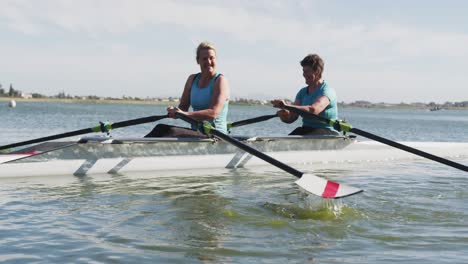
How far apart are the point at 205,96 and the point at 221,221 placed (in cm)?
336

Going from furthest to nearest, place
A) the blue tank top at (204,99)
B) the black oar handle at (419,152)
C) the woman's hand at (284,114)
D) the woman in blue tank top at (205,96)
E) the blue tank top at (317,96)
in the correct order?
1. the woman's hand at (284,114)
2. the blue tank top at (317,96)
3. the blue tank top at (204,99)
4. the woman in blue tank top at (205,96)
5. the black oar handle at (419,152)

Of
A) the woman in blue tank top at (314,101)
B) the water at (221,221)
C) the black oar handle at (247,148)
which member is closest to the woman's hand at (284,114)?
the woman in blue tank top at (314,101)

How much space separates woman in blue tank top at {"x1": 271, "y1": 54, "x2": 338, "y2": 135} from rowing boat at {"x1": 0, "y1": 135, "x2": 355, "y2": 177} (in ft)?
0.88

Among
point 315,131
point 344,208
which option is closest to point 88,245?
point 344,208

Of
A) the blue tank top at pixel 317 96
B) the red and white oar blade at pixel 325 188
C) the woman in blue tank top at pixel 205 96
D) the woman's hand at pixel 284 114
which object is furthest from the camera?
the woman's hand at pixel 284 114

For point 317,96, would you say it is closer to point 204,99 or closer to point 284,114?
point 284,114

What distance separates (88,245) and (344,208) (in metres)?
3.13

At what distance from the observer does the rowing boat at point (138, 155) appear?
812cm

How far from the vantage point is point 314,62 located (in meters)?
9.81

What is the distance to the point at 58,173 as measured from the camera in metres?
8.16

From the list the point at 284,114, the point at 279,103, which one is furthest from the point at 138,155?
the point at 284,114

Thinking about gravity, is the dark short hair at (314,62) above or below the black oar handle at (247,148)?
above

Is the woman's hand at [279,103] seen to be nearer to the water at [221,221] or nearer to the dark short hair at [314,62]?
the dark short hair at [314,62]

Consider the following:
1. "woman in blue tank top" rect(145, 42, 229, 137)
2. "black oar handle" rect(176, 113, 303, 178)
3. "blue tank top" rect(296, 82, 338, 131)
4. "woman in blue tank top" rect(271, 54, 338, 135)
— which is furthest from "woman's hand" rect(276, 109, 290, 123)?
"black oar handle" rect(176, 113, 303, 178)
